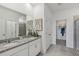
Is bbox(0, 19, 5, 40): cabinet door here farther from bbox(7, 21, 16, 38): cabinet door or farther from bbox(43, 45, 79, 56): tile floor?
bbox(43, 45, 79, 56): tile floor

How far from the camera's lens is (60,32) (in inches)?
197

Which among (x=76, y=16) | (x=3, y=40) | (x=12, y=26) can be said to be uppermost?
(x=76, y=16)

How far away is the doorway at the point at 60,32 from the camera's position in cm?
481

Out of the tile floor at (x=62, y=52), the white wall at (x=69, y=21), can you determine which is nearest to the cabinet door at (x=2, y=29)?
the tile floor at (x=62, y=52)

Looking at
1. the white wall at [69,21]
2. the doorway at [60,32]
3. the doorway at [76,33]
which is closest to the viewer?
the doorway at [76,33]

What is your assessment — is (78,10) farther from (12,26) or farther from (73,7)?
(12,26)

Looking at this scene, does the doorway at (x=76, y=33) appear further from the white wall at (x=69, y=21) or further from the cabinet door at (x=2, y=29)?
the cabinet door at (x=2, y=29)

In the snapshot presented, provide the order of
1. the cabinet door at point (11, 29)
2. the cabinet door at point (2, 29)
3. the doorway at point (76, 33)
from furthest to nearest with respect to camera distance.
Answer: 1. the doorway at point (76, 33)
2. the cabinet door at point (11, 29)
3. the cabinet door at point (2, 29)

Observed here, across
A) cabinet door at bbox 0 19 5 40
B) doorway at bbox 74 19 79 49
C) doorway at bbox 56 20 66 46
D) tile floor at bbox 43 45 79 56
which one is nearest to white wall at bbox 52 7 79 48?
doorway at bbox 74 19 79 49

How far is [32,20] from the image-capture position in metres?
3.74

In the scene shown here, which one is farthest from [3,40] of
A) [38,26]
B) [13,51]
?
[38,26]

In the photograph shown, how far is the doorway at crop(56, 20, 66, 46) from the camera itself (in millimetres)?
4813

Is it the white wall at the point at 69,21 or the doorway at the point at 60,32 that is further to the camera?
the doorway at the point at 60,32

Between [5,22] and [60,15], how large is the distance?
147 inches
